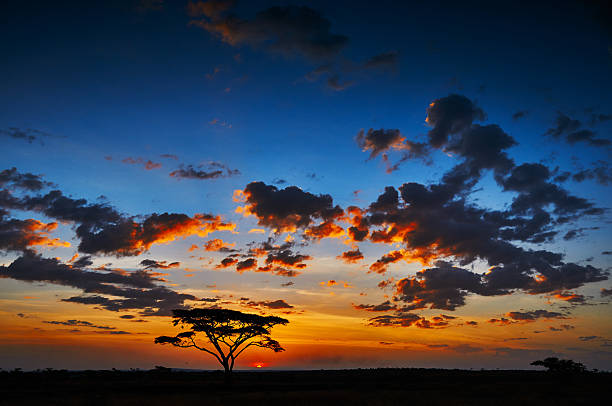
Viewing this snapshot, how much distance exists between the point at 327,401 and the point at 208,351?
34.4 metres

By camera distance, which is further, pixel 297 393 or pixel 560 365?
pixel 560 365

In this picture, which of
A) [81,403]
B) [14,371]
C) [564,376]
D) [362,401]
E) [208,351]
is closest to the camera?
[81,403]

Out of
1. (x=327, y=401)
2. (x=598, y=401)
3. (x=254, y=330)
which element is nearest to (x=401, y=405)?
(x=327, y=401)

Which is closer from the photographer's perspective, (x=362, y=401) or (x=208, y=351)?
(x=362, y=401)

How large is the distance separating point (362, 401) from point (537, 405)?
14806mm

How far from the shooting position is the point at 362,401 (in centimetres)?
3822

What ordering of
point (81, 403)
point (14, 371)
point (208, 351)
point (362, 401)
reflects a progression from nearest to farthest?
point (81, 403) → point (362, 401) → point (208, 351) → point (14, 371)

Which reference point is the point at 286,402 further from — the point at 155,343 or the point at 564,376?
the point at 564,376

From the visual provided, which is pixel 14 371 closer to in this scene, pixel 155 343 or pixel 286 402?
pixel 155 343

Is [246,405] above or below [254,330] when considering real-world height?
below

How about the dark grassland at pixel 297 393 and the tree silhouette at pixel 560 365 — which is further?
the tree silhouette at pixel 560 365

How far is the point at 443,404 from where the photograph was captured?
35656 mm

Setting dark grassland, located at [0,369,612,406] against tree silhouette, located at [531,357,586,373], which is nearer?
dark grassland, located at [0,369,612,406]

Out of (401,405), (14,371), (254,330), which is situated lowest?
(14,371)
